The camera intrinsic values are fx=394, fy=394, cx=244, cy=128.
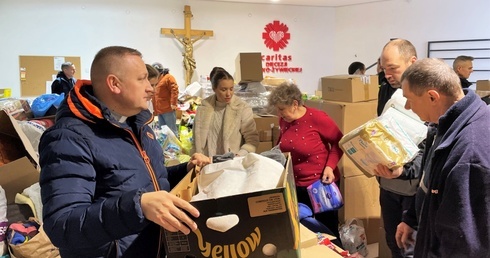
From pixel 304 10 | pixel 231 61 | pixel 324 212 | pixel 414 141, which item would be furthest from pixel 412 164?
pixel 304 10

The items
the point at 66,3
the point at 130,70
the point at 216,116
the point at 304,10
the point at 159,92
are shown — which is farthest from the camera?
the point at 304,10

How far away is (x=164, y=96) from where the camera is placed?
4.62m

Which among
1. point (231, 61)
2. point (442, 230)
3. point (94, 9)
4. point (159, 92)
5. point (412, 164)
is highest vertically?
point (94, 9)

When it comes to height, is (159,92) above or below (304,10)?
below

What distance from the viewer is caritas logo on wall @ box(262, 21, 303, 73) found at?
803cm

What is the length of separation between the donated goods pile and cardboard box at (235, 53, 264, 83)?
2.55 metres

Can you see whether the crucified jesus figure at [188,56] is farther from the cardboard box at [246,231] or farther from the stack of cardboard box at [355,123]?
the cardboard box at [246,231]

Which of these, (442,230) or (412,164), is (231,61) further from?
(442,230)

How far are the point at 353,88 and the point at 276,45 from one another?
210 inches

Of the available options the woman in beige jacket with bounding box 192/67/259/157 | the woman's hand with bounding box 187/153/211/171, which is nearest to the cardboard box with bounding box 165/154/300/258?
the woman's hand with bounding box 187/153/211/171

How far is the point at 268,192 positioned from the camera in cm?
83

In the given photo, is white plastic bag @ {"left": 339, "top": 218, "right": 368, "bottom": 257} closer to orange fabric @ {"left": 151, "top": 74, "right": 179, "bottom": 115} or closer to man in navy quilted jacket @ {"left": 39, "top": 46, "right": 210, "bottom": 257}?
man in navy quilted jacket @ {"left": 39, "top": 46, "right": 210, "bottom": 257}

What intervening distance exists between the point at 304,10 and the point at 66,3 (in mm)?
4622

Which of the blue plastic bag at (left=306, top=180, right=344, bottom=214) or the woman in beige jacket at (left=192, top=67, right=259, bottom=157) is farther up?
the woman in beige jacket at (left=192, top=67, right=259, bottom=157)
